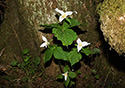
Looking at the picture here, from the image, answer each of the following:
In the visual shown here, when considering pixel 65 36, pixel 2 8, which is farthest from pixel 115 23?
pixel 2 8

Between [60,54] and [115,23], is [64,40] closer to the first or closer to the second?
[60,54]

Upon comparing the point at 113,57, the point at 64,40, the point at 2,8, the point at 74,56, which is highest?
the point at 2,8

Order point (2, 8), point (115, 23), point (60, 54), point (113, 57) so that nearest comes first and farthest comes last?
point (115, 23)
point (60, 54)
point (113, 57)
point (2, 8)

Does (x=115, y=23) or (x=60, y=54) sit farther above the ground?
(x=115, y=23)

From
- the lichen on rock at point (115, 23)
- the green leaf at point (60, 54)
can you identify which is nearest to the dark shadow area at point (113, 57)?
the lichen on rock at point (115, 23)

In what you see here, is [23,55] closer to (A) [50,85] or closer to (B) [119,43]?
(A) [50,85]

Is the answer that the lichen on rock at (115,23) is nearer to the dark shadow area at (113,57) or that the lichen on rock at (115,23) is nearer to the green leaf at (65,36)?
the green leaf at (65,36)

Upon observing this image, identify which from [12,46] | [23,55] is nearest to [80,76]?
[23,55]
